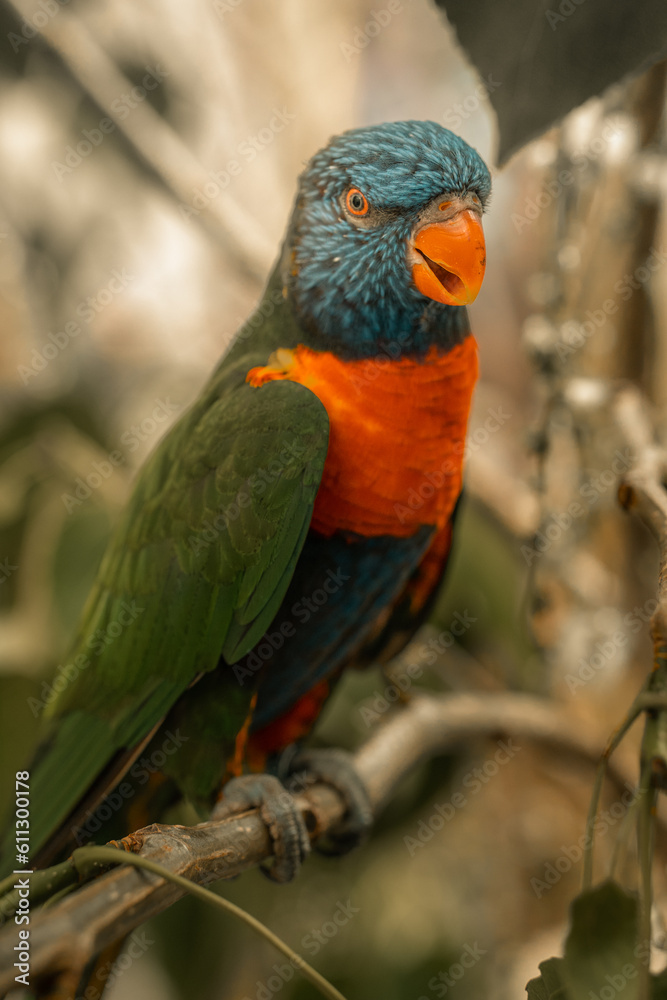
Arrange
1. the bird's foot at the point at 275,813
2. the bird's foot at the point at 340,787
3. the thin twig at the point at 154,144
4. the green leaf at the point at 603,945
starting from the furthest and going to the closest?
1. the thin twig at the point at 154,144
2. the bird's foot at the point at 340,787
3. the bird's foot at the point at 275,813
4. the green leaf at the point at 603,945

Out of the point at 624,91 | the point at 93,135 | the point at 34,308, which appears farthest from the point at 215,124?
the point at 624,91

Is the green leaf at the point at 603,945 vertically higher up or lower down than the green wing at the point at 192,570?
lower down

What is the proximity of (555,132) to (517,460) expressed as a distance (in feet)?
5.47

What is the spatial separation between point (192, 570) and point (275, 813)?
38cm

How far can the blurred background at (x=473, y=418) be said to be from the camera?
1.56 m

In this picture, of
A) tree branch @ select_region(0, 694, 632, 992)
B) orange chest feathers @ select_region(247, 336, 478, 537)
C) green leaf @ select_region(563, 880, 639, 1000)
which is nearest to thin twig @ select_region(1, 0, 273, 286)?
orange chest feathers @ select_region(247, 336, 478, 537)

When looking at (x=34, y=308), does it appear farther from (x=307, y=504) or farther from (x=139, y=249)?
(x=307, y=504)

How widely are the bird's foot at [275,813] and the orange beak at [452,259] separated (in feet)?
2.49

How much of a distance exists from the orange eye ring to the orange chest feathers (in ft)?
0.65

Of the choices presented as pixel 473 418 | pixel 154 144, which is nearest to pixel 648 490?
pixel 154 144

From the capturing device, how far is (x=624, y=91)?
1.37 metres

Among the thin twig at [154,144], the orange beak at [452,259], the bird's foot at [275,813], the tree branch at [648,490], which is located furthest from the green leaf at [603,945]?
the thin twig at [154,144]

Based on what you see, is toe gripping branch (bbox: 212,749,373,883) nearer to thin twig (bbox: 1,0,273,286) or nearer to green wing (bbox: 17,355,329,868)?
green wing (bbox: 17,355,329,868)

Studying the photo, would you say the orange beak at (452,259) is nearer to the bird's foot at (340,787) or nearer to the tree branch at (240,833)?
the tree branch at (240,833)
